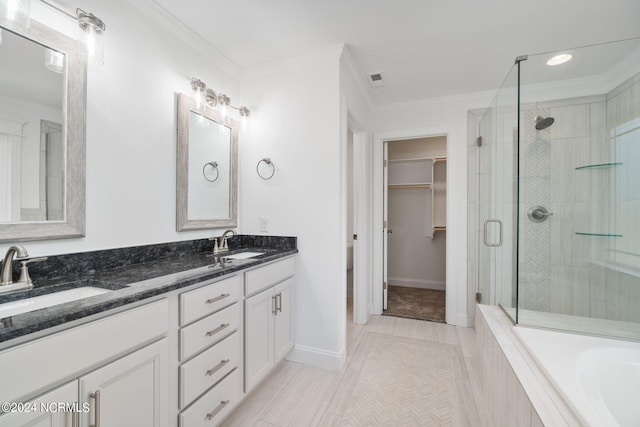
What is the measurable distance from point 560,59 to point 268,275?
8.23ft

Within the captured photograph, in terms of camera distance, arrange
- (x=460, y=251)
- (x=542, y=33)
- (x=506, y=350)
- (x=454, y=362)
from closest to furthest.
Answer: (x=506, y=350), (x=542, y=33), (x=454, y=362), (x=460, y=251)

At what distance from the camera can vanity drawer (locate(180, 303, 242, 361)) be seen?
1.25 meters

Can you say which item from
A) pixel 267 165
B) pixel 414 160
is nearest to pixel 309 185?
pixel 267 165

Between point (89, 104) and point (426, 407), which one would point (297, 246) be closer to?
point (426, 407)

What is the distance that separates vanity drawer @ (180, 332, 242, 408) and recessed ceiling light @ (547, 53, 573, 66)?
2.72m

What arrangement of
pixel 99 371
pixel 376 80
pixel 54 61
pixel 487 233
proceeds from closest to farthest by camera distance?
1. pixel 99 371
2. pixel 54 61
3. pixel 487 233
4. pixel 376 80

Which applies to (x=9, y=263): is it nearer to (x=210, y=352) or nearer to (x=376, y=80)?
(x=210, y=352)

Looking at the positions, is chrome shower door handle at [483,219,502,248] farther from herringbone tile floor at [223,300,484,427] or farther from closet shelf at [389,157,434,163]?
closet shelf at [389,157,434,163]

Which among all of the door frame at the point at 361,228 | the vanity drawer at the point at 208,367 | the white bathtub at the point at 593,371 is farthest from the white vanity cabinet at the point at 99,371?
the door frame at the point at 361,228

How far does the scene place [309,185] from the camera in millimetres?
2186

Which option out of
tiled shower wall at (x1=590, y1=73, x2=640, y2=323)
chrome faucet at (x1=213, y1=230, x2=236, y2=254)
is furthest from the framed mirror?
tiled shower wall at (x1=590, y1=73, x2=640, y2=323)

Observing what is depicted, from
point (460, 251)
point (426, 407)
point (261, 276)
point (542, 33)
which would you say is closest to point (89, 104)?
point (261, 276)

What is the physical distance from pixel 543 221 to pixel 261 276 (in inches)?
82.1

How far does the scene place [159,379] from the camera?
113cm
